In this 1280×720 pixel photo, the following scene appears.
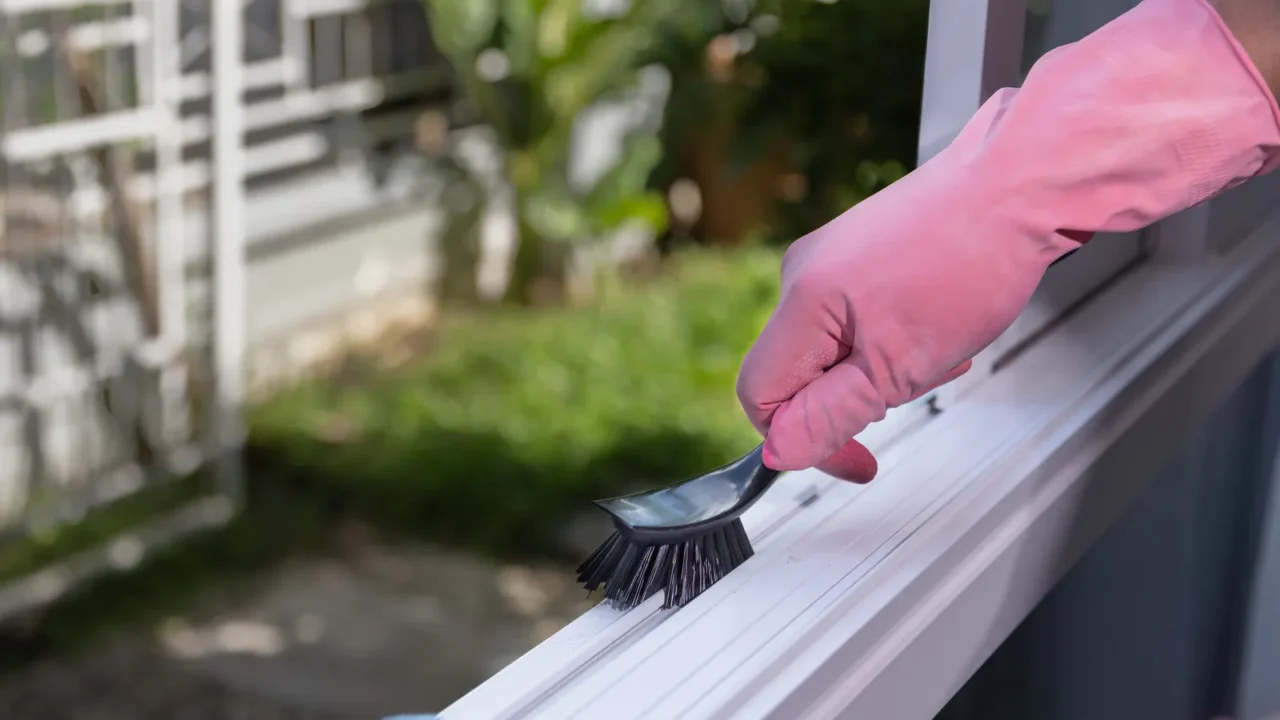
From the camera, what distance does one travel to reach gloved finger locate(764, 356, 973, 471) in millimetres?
555

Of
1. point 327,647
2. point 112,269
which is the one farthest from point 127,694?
point 112,269

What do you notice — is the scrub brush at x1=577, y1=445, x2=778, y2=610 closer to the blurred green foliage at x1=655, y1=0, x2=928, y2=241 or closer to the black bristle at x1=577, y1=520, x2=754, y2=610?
the black bristle at x1=577, y1=520, x2=754, y2=610

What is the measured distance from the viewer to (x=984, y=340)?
0.58 metres

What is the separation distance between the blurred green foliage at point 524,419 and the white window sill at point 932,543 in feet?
5.38

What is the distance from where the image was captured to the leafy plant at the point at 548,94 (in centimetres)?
336

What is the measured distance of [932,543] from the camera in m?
0.65

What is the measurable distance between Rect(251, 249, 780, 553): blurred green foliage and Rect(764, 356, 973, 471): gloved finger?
6.41ft

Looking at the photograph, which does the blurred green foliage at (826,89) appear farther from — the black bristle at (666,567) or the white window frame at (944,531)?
the black bristle at (666,567)

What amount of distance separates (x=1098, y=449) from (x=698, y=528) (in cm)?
32

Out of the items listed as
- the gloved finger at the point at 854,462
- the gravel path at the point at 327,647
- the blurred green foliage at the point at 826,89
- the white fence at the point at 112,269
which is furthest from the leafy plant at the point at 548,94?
the gloved finger at the point at 854,462

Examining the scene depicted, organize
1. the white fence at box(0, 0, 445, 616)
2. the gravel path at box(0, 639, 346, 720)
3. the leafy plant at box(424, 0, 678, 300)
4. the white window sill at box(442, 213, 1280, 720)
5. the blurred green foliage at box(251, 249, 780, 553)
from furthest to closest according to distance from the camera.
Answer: the leafy plant at box(424, 0, 678, 300), the blurred green foliage at box(251, 249, 780, 553), the white fence at box(0, 0, 445, 616), the gravel path at box(0, 639, 346, 720), the white window sill at box(442, 213, 1280, 720)

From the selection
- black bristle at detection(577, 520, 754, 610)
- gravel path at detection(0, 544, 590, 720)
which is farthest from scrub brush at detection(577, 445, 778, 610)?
gravel path at detection(0, 544, 590, 720)

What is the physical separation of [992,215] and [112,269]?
232 centimetres

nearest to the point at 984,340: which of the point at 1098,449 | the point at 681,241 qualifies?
the point at 1098,449
